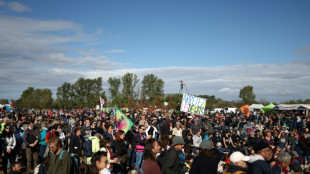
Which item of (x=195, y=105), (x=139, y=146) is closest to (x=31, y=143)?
(x=139, y=146)

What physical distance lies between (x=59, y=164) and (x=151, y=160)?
1.45 meters

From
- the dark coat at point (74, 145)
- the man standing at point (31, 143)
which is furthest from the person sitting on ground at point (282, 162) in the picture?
the man standing at point (31, 143)

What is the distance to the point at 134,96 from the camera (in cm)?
6669

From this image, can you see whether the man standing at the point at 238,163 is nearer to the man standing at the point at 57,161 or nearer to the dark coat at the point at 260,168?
the dark coat at the point at 260,168

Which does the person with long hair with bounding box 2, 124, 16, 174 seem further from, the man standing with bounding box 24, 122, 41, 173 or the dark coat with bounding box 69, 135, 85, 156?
the dark coat with bounding box 69, 135, 85, 156

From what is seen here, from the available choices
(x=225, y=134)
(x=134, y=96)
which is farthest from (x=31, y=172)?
(x=134, y=96)

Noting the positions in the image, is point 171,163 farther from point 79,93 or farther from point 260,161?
point 79,93

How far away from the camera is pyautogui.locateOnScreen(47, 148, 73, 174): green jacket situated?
3949mm

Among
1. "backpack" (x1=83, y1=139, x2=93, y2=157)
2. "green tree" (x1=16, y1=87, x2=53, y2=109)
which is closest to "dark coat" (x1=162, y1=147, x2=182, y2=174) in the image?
"backpack" (x1=83, y1=139, x2=93, y2=157)

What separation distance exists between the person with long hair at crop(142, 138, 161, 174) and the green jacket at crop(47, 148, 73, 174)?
1204 millimetres

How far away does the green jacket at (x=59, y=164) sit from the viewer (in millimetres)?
3949

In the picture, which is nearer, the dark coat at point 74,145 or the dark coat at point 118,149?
the dark coat at point 118,149

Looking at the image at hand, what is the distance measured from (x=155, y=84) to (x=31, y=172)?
217ft

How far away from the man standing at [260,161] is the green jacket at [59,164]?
9.34 ft
